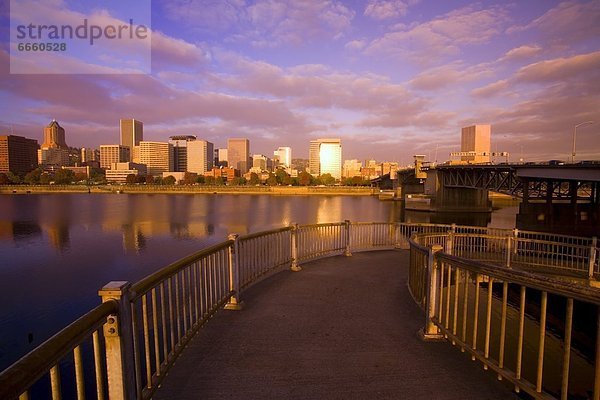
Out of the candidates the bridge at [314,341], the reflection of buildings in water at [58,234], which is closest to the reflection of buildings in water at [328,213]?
the reflection of buildings in water at [58,234]

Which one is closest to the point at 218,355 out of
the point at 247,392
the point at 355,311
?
the point at 247,392

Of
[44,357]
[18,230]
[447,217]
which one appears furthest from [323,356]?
[447,217]

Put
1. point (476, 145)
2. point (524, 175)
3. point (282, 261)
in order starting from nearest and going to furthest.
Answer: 1. point (282, 261)
2. point (524, 175)
3. point (476, 145)

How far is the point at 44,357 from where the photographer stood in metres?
1.71

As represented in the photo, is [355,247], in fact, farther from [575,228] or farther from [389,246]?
[575,228]

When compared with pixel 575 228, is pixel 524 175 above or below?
above

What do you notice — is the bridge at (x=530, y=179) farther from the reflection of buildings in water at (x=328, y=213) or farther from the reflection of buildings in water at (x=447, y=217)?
the reflection of buildings in water at (x=328, y=213)

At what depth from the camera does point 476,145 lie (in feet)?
533

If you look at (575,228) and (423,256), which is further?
(575,228)

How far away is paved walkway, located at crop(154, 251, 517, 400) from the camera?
12.2 feet

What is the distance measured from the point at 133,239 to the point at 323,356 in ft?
103

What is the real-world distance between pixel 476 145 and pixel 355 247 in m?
173

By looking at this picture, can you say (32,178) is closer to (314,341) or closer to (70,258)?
(70,258)

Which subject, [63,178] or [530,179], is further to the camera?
[63,178]
